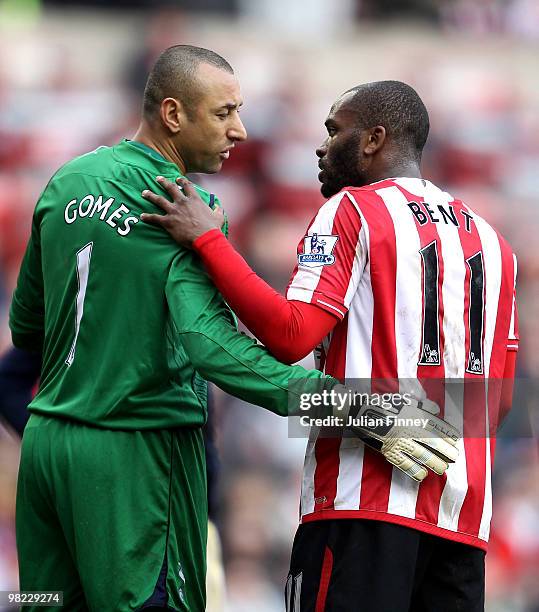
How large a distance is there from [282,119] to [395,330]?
518cm

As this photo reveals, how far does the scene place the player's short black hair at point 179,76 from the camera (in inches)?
119

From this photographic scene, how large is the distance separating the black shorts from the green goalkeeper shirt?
42cm

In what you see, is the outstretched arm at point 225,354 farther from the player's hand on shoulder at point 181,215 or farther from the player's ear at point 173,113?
the player's ear at point 173,113

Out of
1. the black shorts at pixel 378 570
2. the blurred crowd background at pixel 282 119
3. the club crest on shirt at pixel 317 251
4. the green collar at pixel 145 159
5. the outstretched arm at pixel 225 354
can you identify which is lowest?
the black shorts at pixel 378 570

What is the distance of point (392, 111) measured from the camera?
3.26 metres

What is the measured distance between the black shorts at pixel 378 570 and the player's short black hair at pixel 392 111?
1.15 meters

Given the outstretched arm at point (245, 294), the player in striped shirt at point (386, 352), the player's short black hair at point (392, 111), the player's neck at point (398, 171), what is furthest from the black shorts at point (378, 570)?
the player's short black hair at point (392, 111)

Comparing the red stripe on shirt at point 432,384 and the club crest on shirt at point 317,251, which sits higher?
the club crest on shirt at point 317,251

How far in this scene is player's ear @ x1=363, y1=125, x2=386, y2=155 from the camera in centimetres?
324

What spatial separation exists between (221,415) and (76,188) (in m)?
3.99

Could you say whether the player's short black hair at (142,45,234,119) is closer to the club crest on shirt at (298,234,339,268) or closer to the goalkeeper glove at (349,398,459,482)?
the club crest on shirt at (298,234,339,268)

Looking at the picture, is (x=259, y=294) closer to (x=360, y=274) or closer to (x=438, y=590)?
(x=360, y=274)

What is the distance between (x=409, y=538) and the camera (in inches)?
116

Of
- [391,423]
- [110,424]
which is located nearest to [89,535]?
[110,424]
